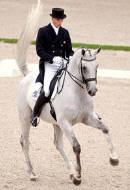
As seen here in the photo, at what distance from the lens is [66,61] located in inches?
376

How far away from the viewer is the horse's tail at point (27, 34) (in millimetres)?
10302

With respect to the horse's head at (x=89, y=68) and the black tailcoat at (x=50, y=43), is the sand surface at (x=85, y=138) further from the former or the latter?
the horse's head at (x=89, y=68)

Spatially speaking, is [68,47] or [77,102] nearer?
[77,102]

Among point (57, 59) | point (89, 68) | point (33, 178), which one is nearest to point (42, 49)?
A: point (57, 59)

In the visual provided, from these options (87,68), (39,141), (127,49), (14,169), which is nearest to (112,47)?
(127,49)

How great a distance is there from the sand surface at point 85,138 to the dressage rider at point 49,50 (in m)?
1.20

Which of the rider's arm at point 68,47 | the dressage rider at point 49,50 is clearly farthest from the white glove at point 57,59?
the rider's arm at point 68,47

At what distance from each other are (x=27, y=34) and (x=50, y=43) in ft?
3.83

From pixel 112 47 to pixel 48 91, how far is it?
33.0 feet

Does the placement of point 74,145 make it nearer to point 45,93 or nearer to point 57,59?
point 45,93

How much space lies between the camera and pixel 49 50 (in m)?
9.64

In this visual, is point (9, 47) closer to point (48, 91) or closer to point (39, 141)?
point (39, 141)

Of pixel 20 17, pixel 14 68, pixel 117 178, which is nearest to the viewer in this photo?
pixel 117 178

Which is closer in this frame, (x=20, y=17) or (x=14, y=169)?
(x=14, y=169)
